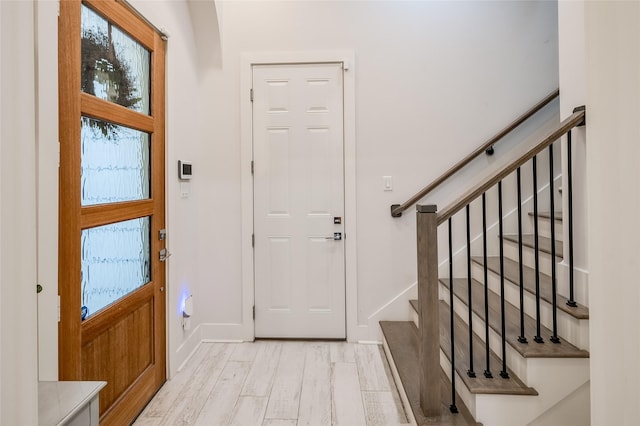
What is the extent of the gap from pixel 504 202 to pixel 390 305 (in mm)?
1284

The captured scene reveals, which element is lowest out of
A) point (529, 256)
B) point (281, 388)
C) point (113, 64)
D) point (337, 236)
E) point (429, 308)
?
point (281, 388)

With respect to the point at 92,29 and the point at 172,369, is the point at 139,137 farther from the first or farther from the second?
the point at 172,369

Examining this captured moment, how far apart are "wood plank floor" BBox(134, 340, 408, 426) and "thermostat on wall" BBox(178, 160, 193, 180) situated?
1.41 metres

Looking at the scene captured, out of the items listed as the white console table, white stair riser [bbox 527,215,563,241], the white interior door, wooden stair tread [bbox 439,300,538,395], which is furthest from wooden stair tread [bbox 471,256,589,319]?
the white console table

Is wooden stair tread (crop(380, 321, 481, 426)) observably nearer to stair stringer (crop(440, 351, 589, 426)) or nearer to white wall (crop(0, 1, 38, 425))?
stair stringer (crop(440, 351, 589, 426))

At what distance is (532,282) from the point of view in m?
2.33

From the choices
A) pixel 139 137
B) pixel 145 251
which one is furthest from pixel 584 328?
pixel 139 137

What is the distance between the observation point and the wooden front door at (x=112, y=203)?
162 centimetres

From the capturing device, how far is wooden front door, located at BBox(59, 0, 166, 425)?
1616mm

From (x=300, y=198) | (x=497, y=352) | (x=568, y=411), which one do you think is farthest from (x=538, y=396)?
(x=300, y=198)

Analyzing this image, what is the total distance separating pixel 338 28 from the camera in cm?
321

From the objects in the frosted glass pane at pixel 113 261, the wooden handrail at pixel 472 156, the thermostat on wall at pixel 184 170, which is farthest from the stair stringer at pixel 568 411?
the thermostat on wall at pixel 184 170

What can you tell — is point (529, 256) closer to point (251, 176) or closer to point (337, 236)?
point (337, 236)

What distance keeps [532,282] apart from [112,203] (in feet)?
8.04
